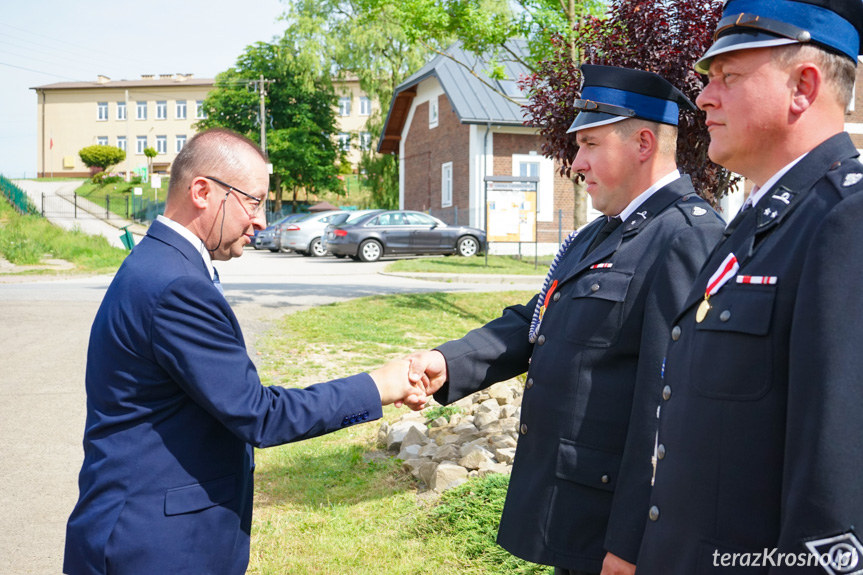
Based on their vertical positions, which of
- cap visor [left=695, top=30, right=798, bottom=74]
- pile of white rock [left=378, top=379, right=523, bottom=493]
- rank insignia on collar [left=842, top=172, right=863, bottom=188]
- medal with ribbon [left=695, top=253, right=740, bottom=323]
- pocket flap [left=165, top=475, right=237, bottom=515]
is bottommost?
pile of white rock [left=378, top=379, right=523, bottom=493]

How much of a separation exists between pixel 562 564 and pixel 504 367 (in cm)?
96

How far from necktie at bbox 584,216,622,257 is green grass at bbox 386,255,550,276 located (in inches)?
700

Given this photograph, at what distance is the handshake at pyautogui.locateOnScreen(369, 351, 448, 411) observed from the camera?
118 inches

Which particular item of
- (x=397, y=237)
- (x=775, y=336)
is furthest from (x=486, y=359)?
(x=397, y=237)

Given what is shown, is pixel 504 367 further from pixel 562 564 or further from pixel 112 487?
pixel 112 487

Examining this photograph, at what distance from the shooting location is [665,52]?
688cm

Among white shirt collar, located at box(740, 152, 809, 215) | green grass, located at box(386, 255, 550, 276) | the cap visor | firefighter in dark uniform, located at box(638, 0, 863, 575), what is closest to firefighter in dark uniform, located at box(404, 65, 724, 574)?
firefighter in dark uniform, located at box(638, 0, 863, 575)

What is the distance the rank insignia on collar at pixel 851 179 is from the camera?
1562 mm

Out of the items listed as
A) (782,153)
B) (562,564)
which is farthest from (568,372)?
(782,153)

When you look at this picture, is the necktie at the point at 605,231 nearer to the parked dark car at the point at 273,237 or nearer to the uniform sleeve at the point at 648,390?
the uniform sleeve at the point at 648,390

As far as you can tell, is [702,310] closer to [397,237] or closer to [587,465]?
[587,465]

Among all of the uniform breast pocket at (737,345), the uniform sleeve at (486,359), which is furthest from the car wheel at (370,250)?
the uniform breast pocket at (737,345)

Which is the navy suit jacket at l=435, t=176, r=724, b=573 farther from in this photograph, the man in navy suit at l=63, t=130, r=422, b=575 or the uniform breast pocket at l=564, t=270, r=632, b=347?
the man in navy suit at l=63, t=130, r=422, b=575

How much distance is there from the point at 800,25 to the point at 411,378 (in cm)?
191
